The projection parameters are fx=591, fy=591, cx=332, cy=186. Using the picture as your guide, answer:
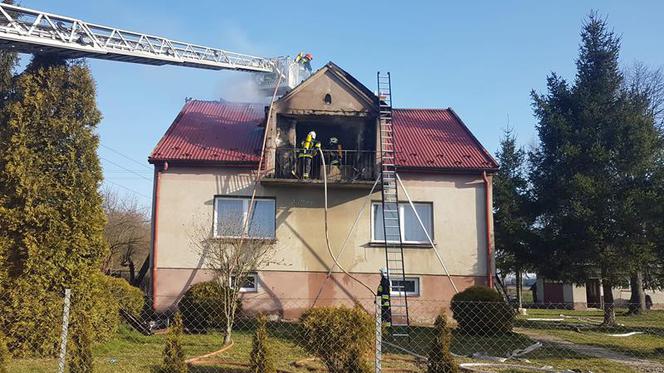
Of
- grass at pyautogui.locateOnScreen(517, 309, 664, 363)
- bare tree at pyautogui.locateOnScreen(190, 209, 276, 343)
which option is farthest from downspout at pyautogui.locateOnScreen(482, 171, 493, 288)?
bare tree at pyautogui.locateOnScreen(190, 209, 276, 343)

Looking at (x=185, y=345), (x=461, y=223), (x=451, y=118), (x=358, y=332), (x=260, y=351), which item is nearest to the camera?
(x=260, y=351)

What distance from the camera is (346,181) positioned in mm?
18703

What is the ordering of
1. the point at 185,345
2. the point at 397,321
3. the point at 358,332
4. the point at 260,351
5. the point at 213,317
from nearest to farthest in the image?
the point at 260,351
the point at 358,332
the point at 185,345
the point at 213,317
the point at 397,321

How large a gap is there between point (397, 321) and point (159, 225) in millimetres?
7902

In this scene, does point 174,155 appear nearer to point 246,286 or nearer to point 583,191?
point 246,286

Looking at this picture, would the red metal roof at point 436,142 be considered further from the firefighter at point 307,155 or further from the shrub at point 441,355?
the shrub at point 441,355

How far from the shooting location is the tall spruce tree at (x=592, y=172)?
65.3ft

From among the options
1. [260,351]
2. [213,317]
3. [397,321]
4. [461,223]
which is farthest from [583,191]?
[260,351]

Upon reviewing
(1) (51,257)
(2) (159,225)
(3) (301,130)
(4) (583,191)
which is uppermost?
(3) (301,130)

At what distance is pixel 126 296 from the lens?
15.4 meters

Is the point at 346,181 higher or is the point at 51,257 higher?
the point at 346,181

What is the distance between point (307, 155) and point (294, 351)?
791 centimetres

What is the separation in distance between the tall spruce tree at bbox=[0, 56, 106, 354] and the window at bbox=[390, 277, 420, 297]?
9.60 metres

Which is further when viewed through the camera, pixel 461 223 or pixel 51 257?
pixel 461 223
